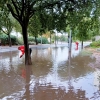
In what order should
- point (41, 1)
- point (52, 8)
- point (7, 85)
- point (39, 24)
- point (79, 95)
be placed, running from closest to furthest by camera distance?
point (79, 95)
point (7, 85)
point (41, 1)
point (52, 8)
point (39, 24)

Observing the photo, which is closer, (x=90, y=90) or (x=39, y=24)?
(x=90, y=90)

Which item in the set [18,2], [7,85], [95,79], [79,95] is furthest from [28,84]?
[18,2]

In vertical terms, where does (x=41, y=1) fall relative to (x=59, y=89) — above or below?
above

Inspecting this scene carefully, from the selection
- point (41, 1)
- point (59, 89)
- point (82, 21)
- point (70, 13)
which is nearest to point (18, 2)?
point (41, 1)

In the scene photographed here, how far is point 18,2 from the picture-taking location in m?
11.9

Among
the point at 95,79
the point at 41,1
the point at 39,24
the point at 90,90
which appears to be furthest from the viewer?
the point at 39,24

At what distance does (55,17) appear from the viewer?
477 inches

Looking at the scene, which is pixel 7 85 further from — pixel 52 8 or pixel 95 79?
pixel 52 8

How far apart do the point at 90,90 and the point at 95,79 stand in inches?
70.0

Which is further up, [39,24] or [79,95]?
[39,24]

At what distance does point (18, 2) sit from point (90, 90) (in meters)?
7.45

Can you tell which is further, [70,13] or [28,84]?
[70,13]

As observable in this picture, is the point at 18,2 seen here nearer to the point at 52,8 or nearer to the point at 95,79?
the point at 52,8

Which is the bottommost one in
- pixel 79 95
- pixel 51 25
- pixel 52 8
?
pixel 79 95
